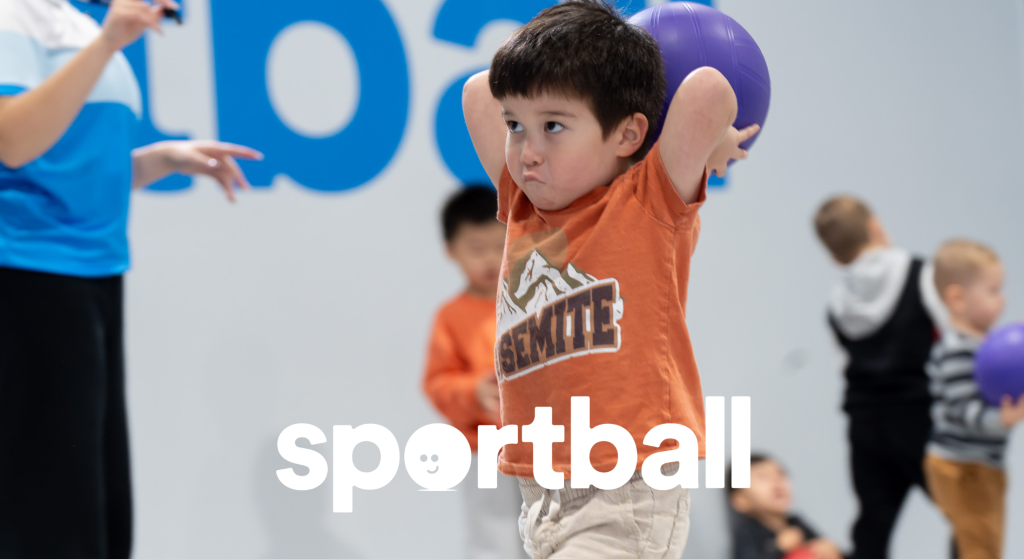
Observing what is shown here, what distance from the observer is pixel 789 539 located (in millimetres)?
3098

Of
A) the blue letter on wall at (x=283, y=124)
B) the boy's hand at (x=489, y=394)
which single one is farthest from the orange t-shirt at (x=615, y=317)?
the blue letter on wall at (x=283, y=124)

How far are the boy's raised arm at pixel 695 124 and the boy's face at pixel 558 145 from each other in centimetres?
8

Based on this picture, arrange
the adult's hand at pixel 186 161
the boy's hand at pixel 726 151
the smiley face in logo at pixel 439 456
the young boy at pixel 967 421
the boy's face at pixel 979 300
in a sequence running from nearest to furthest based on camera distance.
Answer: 1. the boy's hand at pixel 726 151
2. the adult's hand at pixel 186 161
3. the smiley face in logo at pixel 439 456
4. the young boy at pixel 967 421
5. the boy's face at pixel 979 300

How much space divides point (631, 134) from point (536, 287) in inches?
9.7

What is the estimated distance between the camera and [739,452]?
2191mm

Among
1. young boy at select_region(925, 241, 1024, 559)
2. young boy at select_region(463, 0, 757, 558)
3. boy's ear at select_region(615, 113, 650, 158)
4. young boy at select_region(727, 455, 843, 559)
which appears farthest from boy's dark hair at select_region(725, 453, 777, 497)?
boy's ear at select_region(615, 113, 650, 158)

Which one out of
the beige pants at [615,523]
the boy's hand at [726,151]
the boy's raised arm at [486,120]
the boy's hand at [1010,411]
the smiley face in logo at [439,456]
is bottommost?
the smiley face in logo at [439,456]

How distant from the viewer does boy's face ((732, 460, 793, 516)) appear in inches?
122

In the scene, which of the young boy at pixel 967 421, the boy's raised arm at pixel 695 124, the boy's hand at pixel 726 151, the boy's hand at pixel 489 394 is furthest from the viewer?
the young boy at pixel 967 421

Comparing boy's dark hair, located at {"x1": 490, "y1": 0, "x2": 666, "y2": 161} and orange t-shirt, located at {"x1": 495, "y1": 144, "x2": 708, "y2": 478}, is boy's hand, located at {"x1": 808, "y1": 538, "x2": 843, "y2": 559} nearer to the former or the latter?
orange t-shirt, located at {"x1": 495, "y1": 144, "x2": 708, "y2": 478}

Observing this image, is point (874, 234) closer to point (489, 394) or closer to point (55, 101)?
point (489, 394)

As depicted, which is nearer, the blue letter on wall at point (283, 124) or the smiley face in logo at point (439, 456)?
the smiley face in logo at point (439, 456)

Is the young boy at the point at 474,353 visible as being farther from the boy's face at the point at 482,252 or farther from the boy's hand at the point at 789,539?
the boy's hand at the point at 789,539

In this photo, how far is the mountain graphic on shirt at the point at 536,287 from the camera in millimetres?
1194
